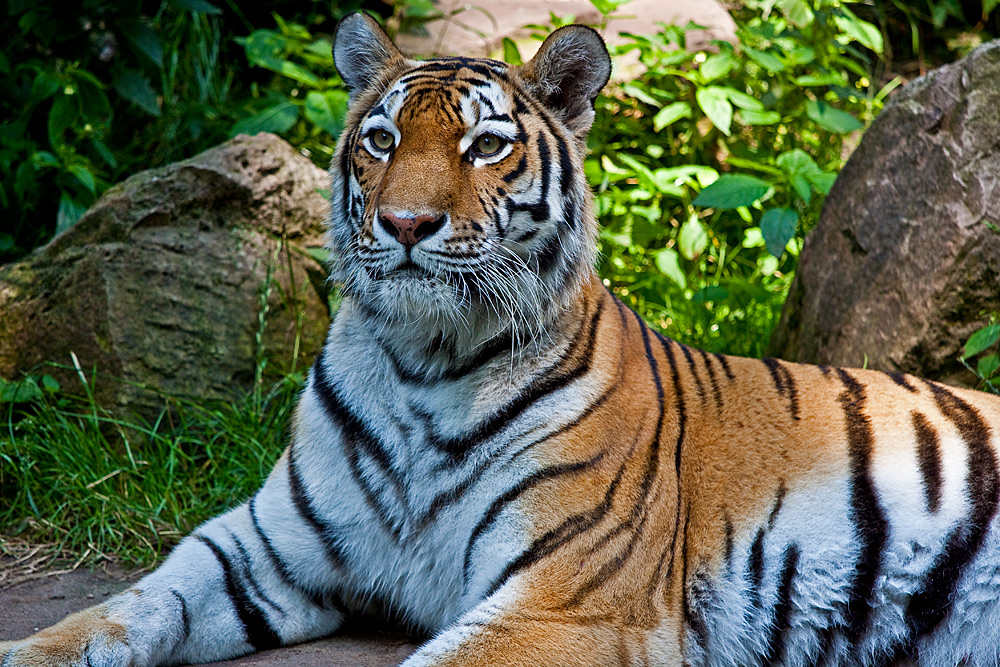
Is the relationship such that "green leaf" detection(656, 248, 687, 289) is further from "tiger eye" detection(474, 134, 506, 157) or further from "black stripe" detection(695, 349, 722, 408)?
"tiger eye" detection(474, 134, 506, 157)

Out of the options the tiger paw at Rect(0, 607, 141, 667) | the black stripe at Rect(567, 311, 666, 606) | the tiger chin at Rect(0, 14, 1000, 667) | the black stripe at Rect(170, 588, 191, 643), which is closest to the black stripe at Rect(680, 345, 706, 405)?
the tiger chin at Rect(0, 14, 1000, 667)

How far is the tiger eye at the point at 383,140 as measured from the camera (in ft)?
7.56

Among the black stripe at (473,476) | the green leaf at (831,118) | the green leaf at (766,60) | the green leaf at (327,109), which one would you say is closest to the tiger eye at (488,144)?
the black stripe at (473,476)

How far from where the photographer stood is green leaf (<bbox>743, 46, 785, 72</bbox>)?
4.55m

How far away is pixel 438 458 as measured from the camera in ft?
7.48

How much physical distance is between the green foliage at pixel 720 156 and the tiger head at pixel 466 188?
6.17ft

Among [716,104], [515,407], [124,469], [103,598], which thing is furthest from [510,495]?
[716,104]

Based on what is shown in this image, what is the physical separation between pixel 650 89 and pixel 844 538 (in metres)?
3.22

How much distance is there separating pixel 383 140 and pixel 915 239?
210 cm

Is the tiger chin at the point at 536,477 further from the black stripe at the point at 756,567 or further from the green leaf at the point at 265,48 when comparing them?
the green leaf at the point at 265,48

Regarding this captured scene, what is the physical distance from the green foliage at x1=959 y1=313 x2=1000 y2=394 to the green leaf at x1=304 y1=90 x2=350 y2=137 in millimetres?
2585

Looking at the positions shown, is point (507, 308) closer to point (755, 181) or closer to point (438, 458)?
point (438, 458)

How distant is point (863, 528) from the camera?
2.31 metres

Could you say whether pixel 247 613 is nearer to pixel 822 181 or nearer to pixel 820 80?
pixel 822 181
